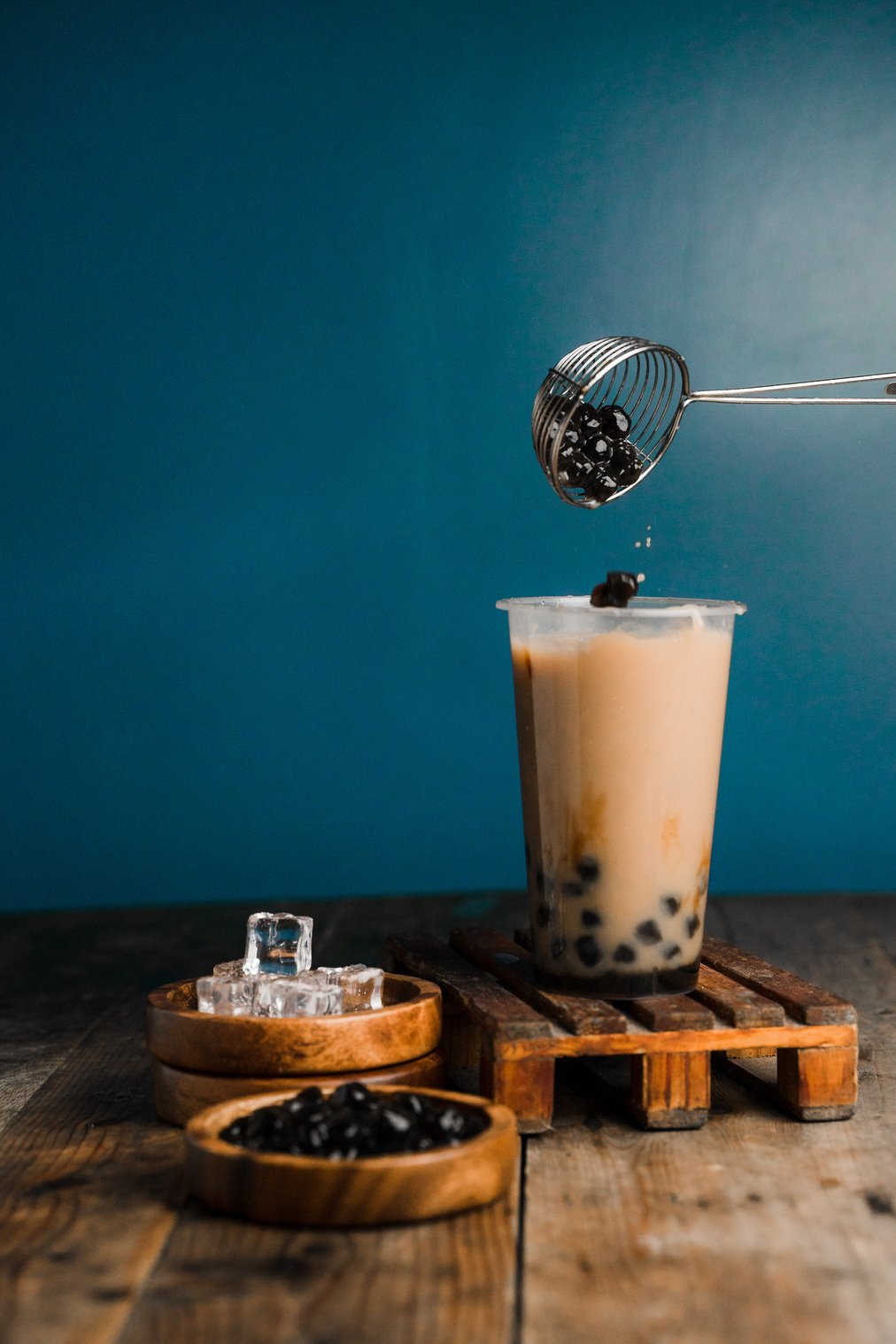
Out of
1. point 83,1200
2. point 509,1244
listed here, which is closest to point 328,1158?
point 509,1244

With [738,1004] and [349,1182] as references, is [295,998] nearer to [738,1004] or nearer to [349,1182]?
[349,1182]

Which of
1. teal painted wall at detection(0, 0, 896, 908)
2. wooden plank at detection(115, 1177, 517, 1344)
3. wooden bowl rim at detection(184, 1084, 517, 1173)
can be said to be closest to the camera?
wooden plank at detection(115, 1177, 517, 1344)

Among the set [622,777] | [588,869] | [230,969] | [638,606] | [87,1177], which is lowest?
[87,1177]

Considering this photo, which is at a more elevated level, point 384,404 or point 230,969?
point 384,404

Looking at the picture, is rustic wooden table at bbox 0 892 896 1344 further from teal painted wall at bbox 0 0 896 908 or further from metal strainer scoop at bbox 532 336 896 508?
teal painted wall at bbox 0 0 896 908

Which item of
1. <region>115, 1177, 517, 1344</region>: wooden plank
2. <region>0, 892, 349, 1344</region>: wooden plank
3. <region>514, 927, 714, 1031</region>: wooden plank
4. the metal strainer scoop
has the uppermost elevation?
the metal strainer scoop

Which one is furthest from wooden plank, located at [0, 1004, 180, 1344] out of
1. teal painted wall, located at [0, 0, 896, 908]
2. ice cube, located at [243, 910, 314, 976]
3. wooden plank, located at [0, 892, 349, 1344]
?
teal painted wall, located at [0, 0, 896, 908]

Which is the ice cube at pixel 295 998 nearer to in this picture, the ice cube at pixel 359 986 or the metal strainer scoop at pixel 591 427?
the ice cube at pixel 359 986
